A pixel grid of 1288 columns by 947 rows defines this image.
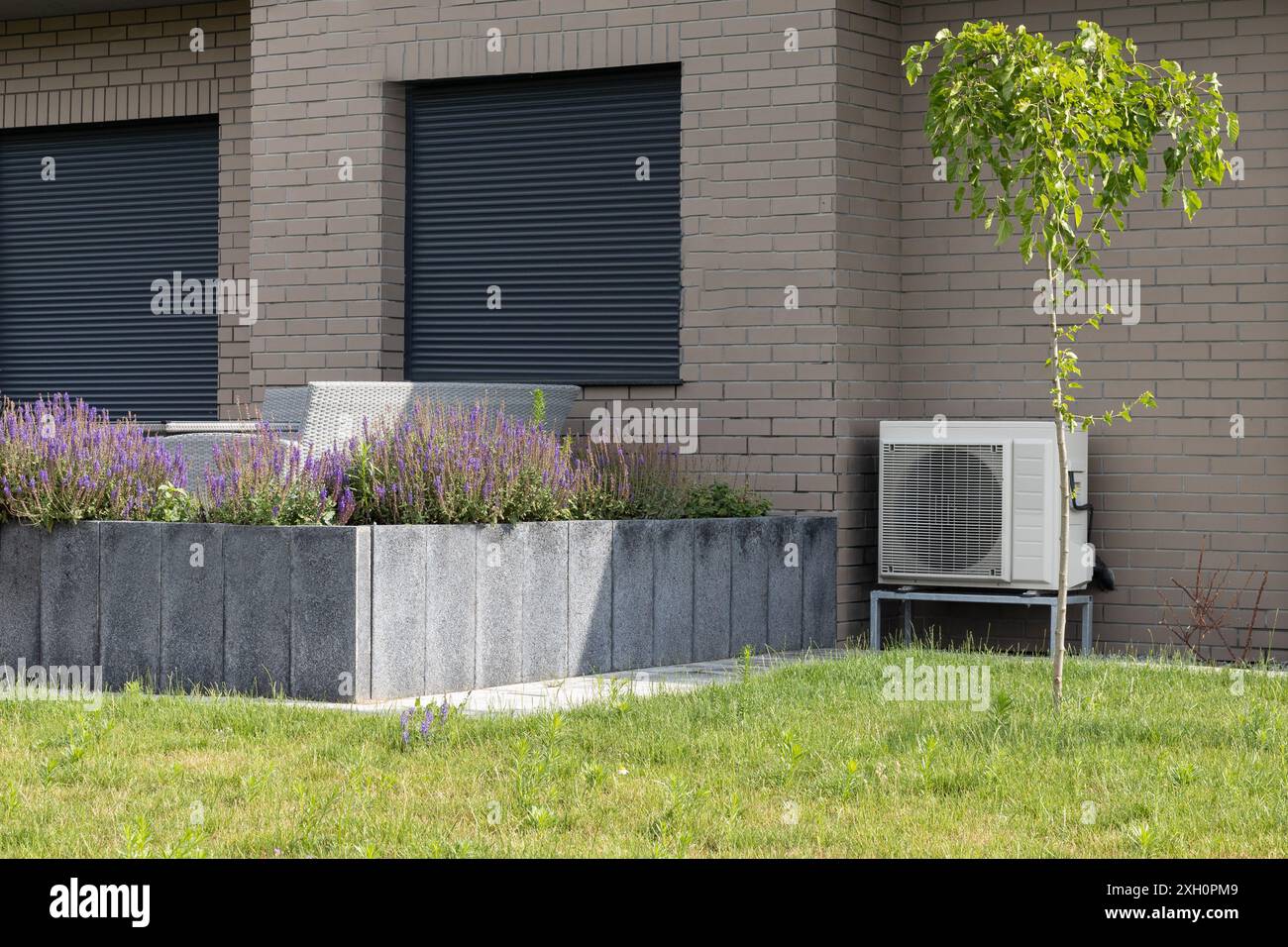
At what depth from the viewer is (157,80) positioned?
1309 cm

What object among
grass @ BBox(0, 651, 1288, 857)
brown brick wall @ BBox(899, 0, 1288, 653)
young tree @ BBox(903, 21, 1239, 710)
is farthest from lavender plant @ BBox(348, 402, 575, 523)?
brown brick wall @ BBox(899, 0, 1288, 653)

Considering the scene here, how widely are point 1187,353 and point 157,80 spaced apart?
745 cm

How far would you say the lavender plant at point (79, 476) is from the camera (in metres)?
7.95

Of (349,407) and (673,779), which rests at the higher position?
(349,407)

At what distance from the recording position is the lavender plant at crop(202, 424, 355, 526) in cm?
771

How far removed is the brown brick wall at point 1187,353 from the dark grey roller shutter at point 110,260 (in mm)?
5716

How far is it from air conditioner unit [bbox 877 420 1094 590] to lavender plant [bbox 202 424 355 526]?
10.7 ft

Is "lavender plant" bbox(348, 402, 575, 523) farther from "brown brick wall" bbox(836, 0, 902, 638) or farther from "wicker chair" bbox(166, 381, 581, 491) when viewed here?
"brown brick wall" bbox(836, 0, 902, 638)

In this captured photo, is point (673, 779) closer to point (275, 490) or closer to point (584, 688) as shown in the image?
point (584, 688)

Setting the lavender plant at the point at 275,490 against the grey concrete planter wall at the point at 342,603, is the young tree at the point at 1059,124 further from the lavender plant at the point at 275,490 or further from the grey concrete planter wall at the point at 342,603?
the lavender plant at the point at 275,490

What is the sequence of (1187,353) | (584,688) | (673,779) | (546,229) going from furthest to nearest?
(546,229)
(1187,353)
(584,688)
(673,779)

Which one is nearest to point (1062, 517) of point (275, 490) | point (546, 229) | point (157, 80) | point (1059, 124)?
point (1059, 124)

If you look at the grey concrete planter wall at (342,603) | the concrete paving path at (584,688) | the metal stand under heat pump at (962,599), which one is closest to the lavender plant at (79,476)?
the grey concrete planter wall at (342,603)
